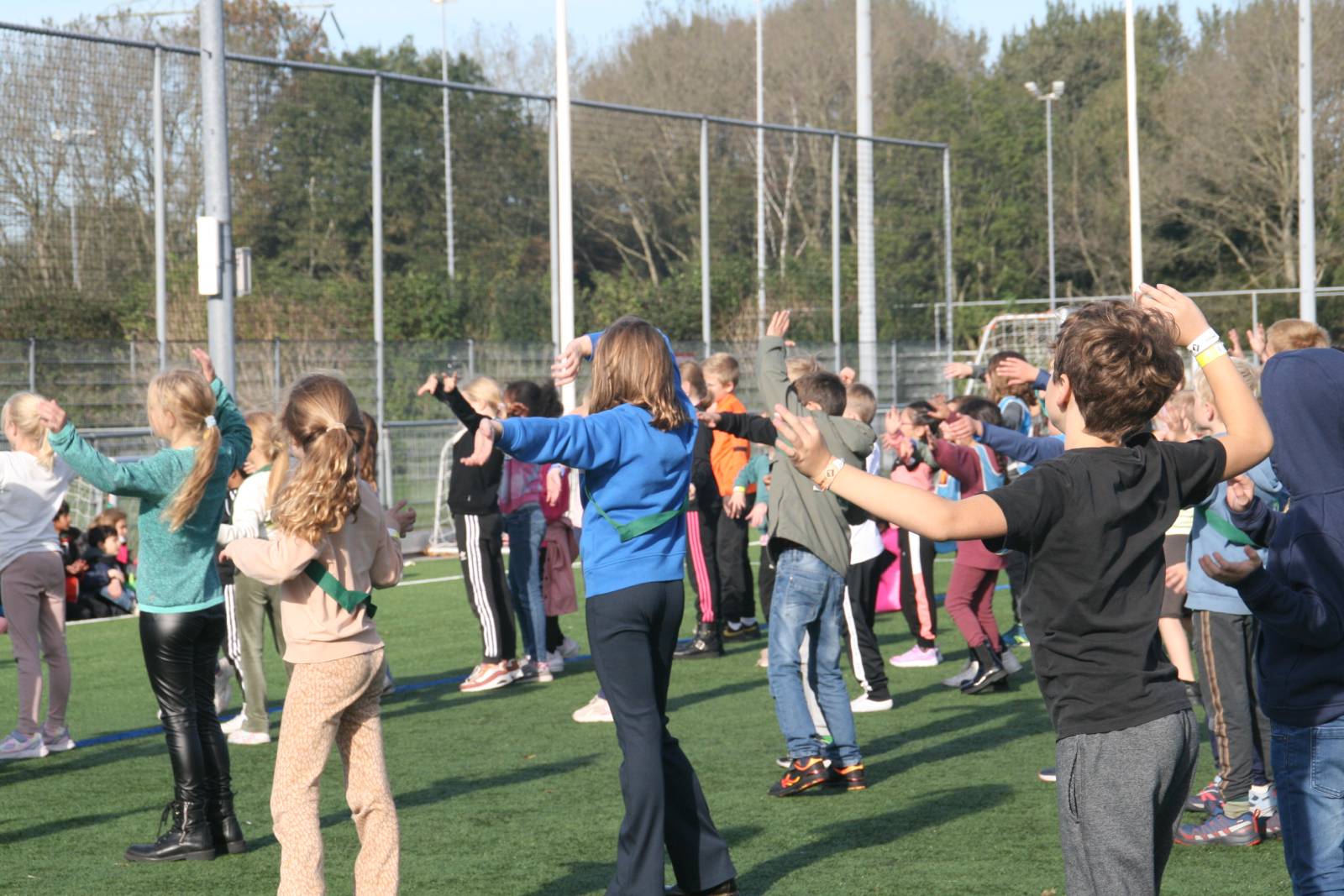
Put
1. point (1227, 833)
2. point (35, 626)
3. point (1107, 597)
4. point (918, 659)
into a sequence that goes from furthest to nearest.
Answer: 1. point (918, 659)
2. point (35, 626)
3. point (1227, 833)
4. point (1107, 597)

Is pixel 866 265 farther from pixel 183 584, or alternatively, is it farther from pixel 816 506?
pixel 183 584

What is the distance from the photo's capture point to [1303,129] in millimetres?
22531

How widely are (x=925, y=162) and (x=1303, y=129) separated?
6.06 m

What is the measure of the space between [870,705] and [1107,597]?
5.72m

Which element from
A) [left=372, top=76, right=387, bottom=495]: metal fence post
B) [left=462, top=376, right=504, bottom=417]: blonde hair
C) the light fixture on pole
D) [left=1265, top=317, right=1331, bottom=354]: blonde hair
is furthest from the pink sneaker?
the light fixture on pole

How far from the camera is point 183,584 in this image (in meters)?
5.91

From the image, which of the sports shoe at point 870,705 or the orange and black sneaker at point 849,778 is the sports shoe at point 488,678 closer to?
the sports shoe at point 870,705

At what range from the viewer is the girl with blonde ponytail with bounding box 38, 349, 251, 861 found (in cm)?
590

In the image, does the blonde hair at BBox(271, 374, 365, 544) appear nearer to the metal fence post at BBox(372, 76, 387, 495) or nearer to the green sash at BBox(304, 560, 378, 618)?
the green sash at BBox(304, 560, 378, 618)

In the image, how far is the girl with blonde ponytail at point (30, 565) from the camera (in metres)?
7.76

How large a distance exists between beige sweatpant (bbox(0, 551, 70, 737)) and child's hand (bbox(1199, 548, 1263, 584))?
610 cm

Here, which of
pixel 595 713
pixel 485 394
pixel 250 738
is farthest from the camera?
pixel 485 394

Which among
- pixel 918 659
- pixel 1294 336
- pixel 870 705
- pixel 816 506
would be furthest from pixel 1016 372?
pixel 918 659

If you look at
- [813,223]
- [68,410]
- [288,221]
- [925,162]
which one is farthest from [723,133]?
[68,410]
